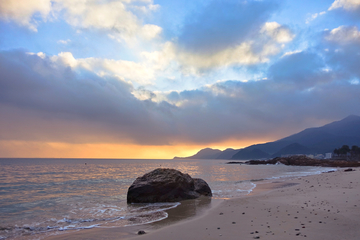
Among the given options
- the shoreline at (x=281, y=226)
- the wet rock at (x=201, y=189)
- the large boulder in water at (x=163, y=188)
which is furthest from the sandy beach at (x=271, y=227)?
the wet rock at (x=201, y=189)

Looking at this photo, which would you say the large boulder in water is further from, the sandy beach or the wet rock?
the sandy beach

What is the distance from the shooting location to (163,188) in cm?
1669

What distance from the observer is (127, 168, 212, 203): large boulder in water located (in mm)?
16188

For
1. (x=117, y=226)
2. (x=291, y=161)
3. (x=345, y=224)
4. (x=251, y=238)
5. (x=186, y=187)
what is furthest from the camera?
(x=291, y=161)

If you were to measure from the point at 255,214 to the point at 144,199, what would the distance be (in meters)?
9.39

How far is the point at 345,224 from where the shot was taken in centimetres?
680

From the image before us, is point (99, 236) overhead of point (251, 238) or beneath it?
beneath

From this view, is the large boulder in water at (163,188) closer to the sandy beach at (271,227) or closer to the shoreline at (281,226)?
the sandy beach at (271,227)

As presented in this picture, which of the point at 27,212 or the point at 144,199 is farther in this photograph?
the point at 144,199

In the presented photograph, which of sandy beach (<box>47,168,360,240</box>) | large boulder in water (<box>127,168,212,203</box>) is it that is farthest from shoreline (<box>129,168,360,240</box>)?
large boulder in water (<box>127,168,212,203</box>)

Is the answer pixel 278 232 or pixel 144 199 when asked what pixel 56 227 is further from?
pixel 278 232

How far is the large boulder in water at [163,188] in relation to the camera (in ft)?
53.1

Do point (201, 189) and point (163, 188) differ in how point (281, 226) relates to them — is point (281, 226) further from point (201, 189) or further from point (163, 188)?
point (201, 189)

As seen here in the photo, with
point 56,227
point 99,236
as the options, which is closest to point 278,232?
point 99,236
